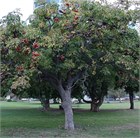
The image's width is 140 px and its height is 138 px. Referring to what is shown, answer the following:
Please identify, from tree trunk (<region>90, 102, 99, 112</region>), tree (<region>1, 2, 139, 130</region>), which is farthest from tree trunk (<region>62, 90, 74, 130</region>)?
tree trunk (<region>90, 102, 99, 112</region>)

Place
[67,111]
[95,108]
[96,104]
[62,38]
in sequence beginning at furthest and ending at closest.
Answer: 1. [96,104]
2. [95,108]
3. [67,111]
4. [62,38]

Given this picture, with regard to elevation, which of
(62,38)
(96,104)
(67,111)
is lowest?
(67,111)

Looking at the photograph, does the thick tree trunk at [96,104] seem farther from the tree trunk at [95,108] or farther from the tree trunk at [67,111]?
the tree trunk at [67,111]

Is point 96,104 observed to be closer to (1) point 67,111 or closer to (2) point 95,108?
(2) point 95,108

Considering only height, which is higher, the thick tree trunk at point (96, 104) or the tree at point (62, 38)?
the tree at point (62, 38)

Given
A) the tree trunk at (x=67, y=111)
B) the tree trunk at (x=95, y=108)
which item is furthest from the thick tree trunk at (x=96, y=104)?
the tree trunk at (x=67, y=111)

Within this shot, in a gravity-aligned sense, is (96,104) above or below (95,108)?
above

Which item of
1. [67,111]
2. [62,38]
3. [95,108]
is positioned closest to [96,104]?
[95,108]

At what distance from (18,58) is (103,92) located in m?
20.5

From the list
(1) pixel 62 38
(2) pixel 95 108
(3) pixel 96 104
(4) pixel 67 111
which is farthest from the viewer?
(3) pixel 96 104

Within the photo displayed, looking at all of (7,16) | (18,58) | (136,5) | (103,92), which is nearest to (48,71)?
(18,58)

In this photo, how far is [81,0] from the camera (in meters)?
13.2

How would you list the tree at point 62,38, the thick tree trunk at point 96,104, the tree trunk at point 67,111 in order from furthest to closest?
1. the thick tree trunk at point 96,104
2. the tree trunk at point 67,111
3. the tree at point 62,38

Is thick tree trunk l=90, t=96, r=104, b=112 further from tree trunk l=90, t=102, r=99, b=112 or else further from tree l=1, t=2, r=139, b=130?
tree l=1, t=2, r=139, b=130
